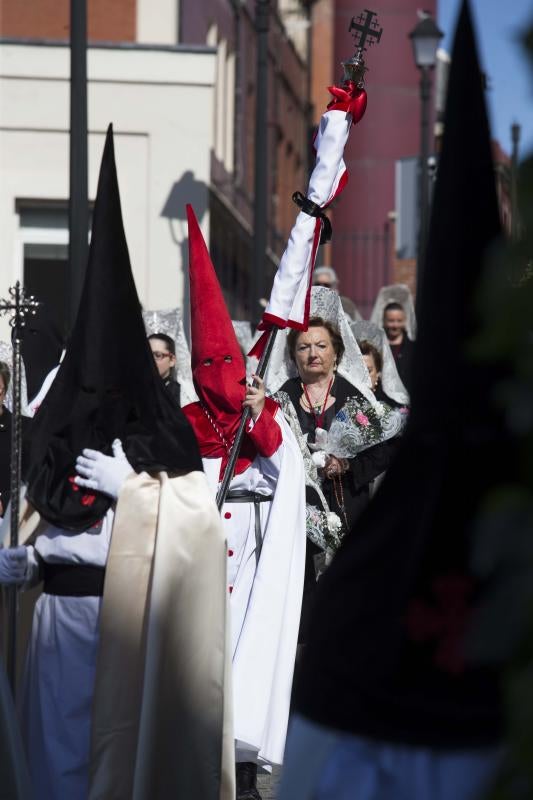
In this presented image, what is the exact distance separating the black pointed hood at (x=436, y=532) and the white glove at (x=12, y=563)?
271 cm

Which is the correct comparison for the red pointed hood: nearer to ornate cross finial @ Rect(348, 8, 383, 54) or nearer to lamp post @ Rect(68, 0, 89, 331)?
ornate cross finial @ Rect(348, 8, 383, 54)

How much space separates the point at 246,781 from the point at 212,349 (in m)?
1.78

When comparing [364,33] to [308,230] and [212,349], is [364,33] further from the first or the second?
[212,349]

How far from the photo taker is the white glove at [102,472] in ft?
19.6

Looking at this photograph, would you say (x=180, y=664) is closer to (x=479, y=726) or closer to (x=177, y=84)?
(x=479, y=726)

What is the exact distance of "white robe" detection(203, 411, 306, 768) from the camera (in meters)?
7.66

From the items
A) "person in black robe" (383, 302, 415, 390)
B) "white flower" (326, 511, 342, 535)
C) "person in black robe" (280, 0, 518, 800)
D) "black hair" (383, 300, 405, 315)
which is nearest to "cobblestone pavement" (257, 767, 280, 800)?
"white flower" (326, 511, 342, 535)

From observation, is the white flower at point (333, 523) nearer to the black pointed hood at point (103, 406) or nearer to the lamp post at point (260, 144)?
the black pointed hood at point (103, 406)

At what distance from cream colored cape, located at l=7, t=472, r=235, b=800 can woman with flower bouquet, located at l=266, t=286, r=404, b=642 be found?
7.99 feet

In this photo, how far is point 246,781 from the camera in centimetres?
752

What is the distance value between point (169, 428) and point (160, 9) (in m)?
14.2

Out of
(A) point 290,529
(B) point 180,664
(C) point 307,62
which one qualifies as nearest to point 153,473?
(B) point 180,664

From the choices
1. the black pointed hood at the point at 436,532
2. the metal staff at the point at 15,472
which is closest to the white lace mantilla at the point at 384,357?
the metal staff at the point at 15,472

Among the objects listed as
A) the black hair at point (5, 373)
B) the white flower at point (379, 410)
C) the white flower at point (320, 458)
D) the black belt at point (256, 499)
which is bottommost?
the black belt at point (256, 499)
